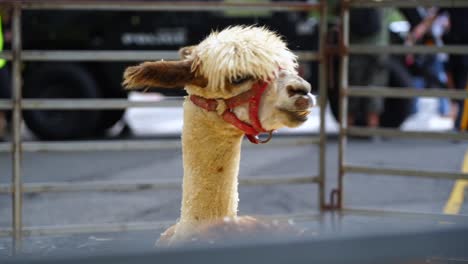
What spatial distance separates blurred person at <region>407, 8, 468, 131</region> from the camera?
10.3 metres

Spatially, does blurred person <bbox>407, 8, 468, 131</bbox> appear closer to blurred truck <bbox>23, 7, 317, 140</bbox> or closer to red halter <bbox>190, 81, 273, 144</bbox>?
blurred truck <bbox>23, 7, 317, 140</bbox>

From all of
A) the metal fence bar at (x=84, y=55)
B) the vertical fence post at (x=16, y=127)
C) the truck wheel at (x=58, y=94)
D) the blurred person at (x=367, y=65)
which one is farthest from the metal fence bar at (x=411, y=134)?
the truck wheel at (x=58, y=94)

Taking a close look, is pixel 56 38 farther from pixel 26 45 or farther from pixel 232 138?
pixel 232 138

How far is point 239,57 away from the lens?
9.95 ft

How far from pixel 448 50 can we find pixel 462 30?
186 inches

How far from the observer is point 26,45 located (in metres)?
11.5

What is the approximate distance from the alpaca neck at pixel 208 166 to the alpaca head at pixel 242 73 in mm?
139

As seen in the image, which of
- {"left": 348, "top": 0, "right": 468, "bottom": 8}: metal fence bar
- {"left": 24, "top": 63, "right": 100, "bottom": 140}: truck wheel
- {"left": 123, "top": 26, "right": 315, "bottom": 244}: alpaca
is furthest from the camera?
{"left": 24, "top": 63, "right": 100, "bottom": 140}: truck wheel

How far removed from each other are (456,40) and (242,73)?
7.82 m

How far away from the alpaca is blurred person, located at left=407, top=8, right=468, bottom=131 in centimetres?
748

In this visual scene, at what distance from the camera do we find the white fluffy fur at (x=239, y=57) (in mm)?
3047

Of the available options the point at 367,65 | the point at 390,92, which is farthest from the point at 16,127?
the point at 367,65

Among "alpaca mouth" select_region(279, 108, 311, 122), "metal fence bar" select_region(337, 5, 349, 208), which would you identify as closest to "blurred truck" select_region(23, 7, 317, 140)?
"metal fence bar" select_region(337, 5, 349, 208)

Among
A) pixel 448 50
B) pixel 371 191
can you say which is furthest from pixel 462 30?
pixel 448 50
